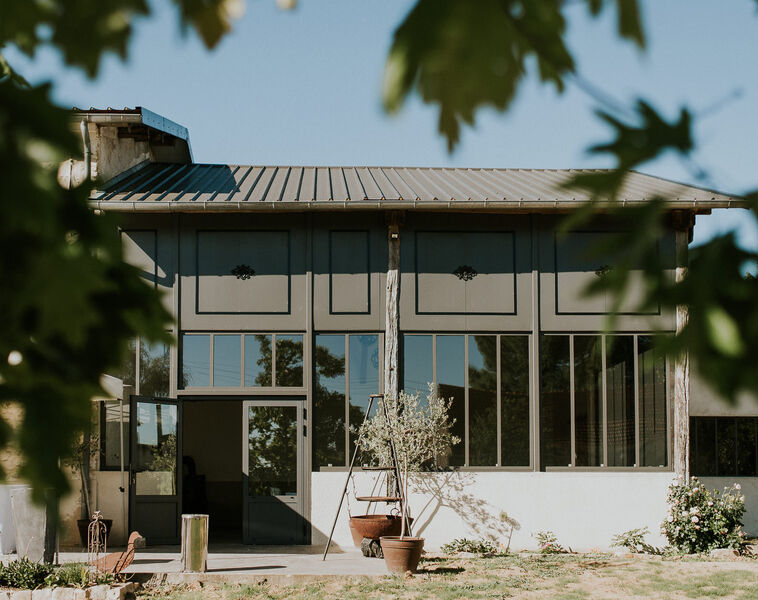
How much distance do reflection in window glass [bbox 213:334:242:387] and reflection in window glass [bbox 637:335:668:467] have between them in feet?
19.7

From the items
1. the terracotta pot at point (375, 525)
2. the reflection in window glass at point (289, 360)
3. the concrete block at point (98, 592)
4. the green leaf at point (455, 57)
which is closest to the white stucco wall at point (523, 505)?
the terracotta pot at point (375, 525)

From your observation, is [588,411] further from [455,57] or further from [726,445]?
[455,57]

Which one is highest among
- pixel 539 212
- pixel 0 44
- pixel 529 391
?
pixel 539 212

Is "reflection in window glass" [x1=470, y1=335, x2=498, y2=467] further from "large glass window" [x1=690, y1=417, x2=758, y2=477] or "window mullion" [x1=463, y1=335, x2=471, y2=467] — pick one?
"large glass window" [x1=690, y1=417, x2=758, y2=477]

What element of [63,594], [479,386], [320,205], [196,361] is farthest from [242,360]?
[63,594]

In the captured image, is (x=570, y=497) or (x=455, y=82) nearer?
(x=455, y=82)

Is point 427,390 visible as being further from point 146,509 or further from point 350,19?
point 350,19

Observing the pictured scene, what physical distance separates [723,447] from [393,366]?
18.9ft

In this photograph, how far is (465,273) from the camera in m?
13.3

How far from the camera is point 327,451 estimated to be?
1291 centimetres

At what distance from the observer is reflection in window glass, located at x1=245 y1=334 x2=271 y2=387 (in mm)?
13062

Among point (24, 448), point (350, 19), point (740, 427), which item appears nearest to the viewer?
point (24, 448)

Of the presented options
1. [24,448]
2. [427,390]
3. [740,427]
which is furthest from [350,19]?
[740,427]

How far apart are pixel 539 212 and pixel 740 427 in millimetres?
5033
